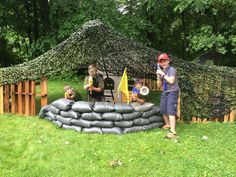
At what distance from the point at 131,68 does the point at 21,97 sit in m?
2.88

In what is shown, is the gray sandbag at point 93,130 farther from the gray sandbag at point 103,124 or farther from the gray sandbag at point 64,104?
the gray sandbag at point 64,104

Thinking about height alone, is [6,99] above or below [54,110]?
above

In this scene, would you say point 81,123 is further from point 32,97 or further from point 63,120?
point 32,97

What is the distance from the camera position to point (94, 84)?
311 inches

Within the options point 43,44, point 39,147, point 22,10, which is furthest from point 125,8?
point 39,147

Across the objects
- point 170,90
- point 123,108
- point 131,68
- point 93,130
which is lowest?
point 93,130

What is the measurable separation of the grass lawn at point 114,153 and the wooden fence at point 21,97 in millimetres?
943

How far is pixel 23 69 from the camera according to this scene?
827 centimetres

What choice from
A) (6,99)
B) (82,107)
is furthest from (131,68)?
(6,99)

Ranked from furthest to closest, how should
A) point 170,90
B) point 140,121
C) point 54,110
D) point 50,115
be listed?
point 50,115, point 54,110, point 140,121, point 170,90

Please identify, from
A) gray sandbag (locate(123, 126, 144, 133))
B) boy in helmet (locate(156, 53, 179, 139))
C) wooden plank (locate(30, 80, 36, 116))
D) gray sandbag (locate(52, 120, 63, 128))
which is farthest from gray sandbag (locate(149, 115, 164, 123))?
wooden plank (locate(30, 80, 36, 116))

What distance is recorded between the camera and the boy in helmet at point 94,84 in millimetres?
7652

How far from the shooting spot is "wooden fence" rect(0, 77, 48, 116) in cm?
820

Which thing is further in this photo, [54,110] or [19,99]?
[19,99]
